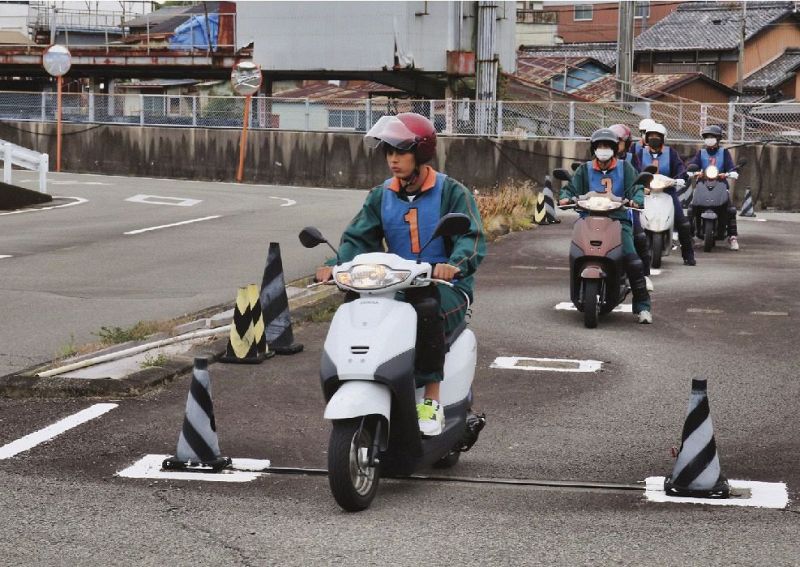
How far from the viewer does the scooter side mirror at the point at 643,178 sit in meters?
12.1

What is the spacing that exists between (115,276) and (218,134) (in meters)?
23.0

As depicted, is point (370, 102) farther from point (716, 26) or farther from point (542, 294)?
point (716, 26)

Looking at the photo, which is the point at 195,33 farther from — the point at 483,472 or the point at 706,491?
the point at 706,491

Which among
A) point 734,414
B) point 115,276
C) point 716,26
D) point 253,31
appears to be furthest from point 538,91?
point 734,414

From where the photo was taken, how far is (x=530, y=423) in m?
8.05

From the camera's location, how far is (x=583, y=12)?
3187 inches

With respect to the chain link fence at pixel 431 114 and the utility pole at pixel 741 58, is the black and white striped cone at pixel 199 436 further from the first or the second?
the utility pole at pixel 741 58

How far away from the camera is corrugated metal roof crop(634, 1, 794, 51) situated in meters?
63.8

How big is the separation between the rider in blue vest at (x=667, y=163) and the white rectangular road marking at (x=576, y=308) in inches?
111

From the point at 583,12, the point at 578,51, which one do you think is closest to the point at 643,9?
the point at 583,12

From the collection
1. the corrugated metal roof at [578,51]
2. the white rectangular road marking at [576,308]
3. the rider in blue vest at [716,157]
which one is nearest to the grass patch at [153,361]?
the white rectangular road marking at [576,308]

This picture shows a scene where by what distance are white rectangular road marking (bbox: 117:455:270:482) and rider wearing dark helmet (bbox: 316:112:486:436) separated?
968mm

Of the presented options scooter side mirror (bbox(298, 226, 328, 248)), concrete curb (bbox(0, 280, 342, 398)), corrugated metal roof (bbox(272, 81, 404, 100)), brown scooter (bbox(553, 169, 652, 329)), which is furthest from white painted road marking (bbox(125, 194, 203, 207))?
scooter side mirror (bbox(298, 226, 328, 248))

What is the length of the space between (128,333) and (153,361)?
1.42m
